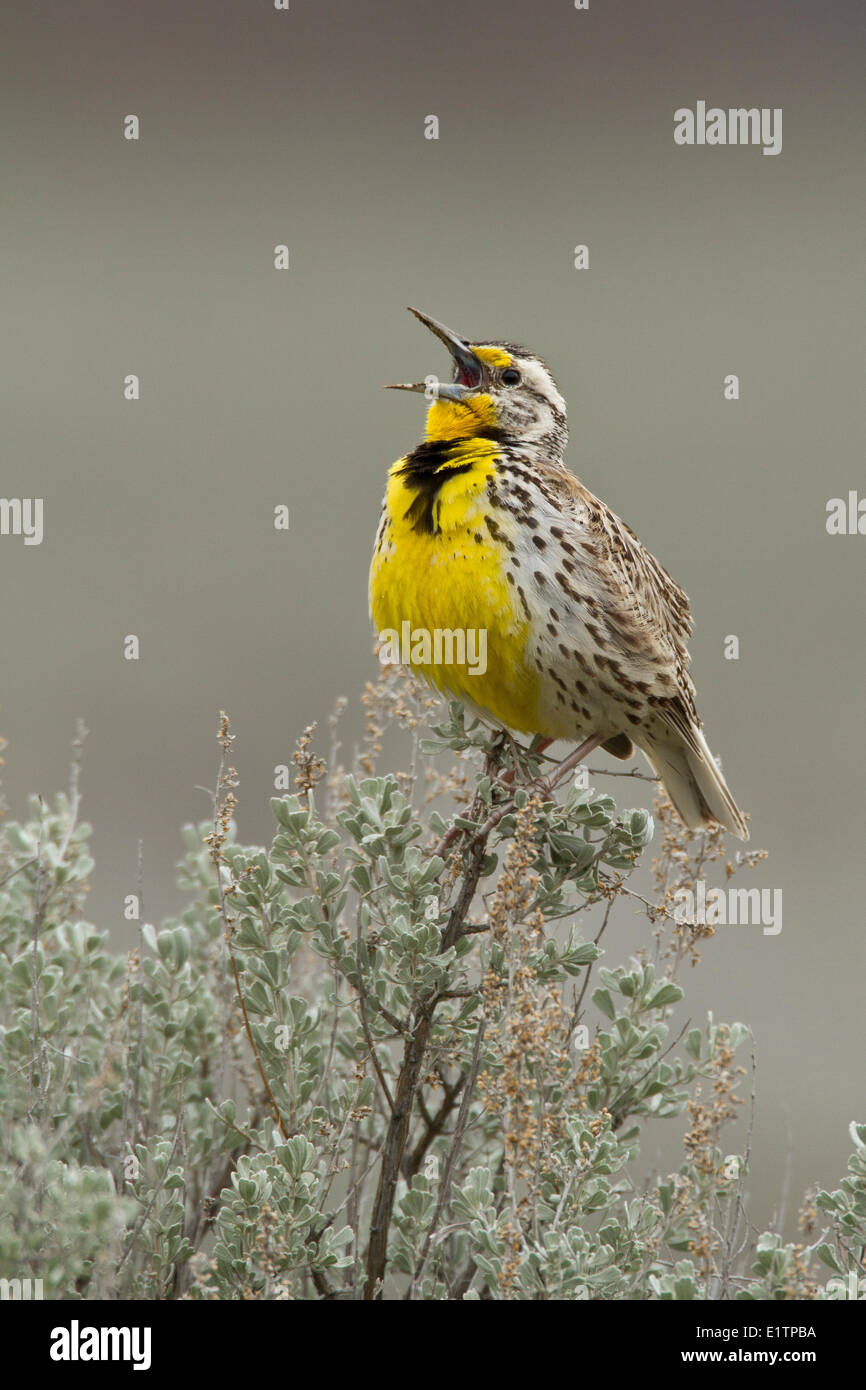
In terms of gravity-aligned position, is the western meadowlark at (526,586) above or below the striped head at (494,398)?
below

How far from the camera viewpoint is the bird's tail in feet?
11.8

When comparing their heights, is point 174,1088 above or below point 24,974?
below

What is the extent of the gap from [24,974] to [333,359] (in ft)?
31.5

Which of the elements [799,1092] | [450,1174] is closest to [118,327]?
[799,1092]

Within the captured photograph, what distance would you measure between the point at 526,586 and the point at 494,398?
58 centimetres

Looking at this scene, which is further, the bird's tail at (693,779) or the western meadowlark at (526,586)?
the bird's tail at (693,779)

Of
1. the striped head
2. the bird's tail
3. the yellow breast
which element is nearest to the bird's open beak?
the striped head

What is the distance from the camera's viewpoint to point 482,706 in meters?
3.44

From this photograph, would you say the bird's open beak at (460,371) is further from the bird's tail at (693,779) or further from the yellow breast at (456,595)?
the bird's tail at (693,779)

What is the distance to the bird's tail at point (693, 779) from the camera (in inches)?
141

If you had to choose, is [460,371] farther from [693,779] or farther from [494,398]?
[693,779]

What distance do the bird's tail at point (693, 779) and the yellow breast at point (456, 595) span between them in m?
0.35

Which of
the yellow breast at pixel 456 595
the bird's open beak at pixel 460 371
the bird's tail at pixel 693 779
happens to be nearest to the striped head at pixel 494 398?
the bird's open beak at pixel 460 371

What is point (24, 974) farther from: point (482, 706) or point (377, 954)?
point (482, 706)
